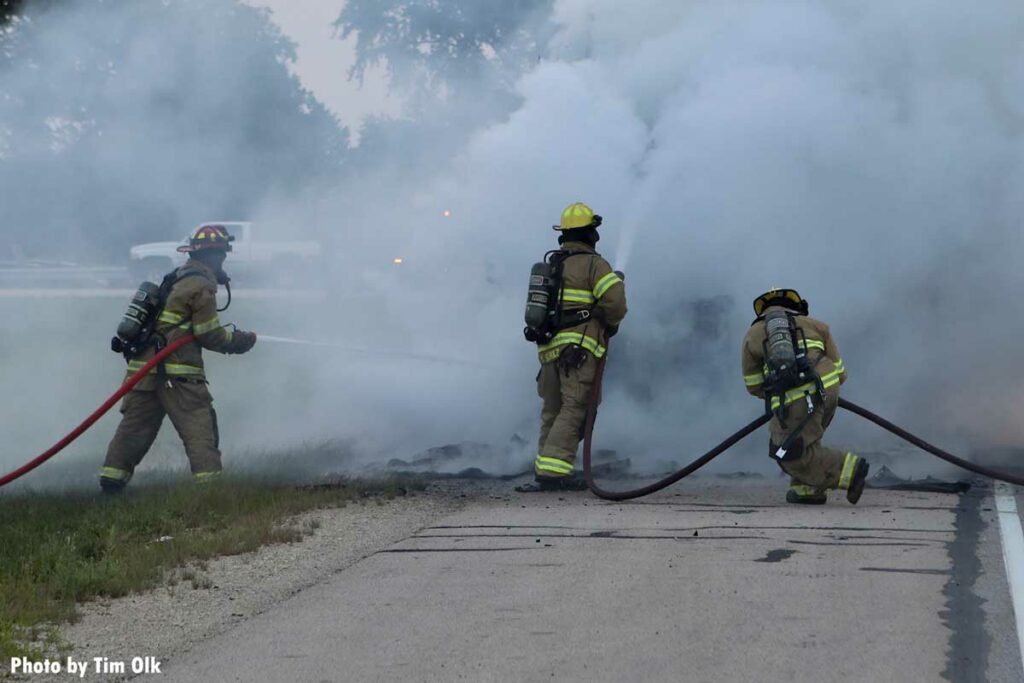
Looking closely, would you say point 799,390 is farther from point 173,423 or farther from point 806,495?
point 173,423

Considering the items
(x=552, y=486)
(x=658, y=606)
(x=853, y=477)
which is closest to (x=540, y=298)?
(x=552, y=486)

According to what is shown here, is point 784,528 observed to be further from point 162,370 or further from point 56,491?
point 56,491

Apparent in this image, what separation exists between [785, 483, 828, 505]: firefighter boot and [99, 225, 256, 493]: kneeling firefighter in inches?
143

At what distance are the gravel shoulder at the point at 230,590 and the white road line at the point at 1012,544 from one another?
2.98 m

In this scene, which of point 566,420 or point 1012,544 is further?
point 566,420

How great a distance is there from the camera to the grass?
6.43 meters

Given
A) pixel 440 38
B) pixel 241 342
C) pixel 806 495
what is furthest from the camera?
pixel 440 38

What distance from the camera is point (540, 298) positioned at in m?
9.53

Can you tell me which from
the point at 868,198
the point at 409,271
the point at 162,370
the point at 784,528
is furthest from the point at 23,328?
the point at 784,528

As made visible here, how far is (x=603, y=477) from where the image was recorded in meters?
10.0

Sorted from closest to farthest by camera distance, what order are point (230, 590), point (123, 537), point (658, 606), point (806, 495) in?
point (658, 606)
point (230, 590)
point (123, 537)
point (806, 495)

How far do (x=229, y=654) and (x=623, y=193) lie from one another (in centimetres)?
652

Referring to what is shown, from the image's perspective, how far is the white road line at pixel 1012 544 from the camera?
5875mm

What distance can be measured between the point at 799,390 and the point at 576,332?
1.56 meters
